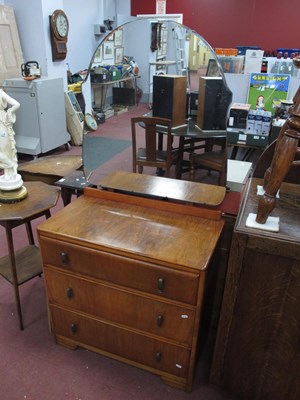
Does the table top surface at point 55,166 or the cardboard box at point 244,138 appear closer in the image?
the cardboard box at point 244,138

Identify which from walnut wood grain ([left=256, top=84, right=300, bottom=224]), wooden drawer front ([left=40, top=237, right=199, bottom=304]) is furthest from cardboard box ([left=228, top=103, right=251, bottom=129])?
wooden drawer front ([left=40, top=237, right=199, bottom=304])

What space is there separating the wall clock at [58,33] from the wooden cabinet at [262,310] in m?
3.91

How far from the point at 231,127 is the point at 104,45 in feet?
3.00

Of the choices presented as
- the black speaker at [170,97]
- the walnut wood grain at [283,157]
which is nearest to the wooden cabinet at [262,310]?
the walnut wood grain at [283,157]

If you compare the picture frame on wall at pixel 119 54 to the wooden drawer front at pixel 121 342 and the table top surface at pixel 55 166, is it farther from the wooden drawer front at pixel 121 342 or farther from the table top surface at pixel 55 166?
the wooden drawer front at pixel 121 342

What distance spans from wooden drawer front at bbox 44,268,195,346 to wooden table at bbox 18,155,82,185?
765 millimetres

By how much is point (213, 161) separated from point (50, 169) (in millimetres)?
1062

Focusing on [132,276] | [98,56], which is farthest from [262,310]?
[98,56]

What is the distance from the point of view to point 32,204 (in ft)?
5.32

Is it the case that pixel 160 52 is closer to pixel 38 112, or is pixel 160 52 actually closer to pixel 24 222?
pixel 24 222

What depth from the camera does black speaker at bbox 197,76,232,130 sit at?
1.51m

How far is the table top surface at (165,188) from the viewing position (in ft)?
4.81

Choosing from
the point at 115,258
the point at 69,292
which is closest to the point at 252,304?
the point at 115,258

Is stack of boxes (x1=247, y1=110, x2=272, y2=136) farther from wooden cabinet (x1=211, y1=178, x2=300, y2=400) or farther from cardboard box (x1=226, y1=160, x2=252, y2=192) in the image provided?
wooden cabinet (x1=211, y1=178, x2=300, y2=400)
